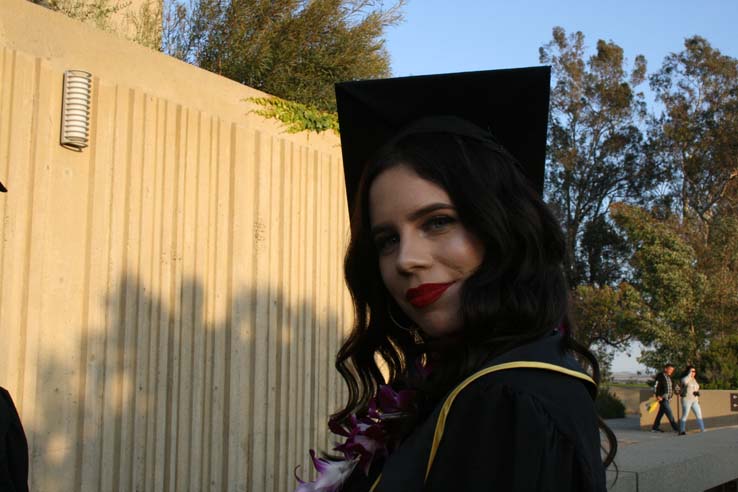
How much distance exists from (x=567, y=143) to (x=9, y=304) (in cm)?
3318

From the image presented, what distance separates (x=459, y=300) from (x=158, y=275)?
469 centimetres

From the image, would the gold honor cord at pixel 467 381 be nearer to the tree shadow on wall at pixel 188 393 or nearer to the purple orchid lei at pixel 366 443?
the purple orchid lei at pixel 366 443

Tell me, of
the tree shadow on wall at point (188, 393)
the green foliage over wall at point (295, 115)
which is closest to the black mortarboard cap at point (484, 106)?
the tree shadow on wall at point (188, 393)

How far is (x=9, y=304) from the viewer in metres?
5.02

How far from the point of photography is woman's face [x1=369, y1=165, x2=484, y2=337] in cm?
163

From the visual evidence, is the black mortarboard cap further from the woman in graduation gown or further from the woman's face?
the woman's face

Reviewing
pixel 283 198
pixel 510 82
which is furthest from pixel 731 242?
pixel 510 82

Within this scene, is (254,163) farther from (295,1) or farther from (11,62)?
(295,1)

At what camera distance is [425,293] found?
164cm

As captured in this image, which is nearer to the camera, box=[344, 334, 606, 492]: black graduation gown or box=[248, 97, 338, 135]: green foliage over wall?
box=[344, 334, 606, 492]: black graduation gown

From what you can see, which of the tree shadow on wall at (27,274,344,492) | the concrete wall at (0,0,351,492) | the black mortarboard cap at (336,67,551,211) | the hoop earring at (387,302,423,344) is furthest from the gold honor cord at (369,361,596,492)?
the tree shadow on wall at (27,274,344,492)

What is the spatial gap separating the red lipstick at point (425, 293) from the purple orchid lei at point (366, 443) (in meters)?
0.21

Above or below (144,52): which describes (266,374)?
below

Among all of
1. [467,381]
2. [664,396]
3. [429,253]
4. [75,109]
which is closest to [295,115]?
[75,109]
